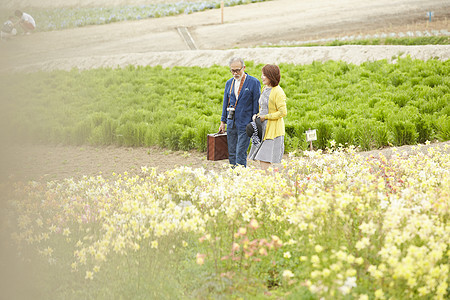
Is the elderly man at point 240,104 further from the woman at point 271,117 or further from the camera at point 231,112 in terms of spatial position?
the woman at point 271,117

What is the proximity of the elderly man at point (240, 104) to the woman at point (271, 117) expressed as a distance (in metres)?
0.24

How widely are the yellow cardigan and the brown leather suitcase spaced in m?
0.85

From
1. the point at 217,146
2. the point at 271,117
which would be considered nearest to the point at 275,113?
the point at 271,117

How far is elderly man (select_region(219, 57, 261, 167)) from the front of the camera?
650cm

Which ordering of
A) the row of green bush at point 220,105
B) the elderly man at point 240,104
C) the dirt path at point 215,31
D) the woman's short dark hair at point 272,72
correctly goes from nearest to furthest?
the woman's short dark hair at point 272,72 < the elderly man at point 240,104 < the row of green bush at point 220,105 < the dirt path at point 215,31

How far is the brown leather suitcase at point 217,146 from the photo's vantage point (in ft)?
22.8

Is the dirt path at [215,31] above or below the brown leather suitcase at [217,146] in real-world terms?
above

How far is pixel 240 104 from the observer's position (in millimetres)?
6570

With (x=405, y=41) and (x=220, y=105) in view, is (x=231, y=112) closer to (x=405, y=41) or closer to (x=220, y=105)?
(x=220, y=105)

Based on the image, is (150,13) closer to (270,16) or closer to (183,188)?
(270,16)

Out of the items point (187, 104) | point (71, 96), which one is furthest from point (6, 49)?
point (71, 96)

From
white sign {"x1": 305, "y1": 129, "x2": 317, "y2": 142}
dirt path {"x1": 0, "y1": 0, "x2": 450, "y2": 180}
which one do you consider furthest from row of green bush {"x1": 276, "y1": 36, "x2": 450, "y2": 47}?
white sign {"x1": 305, "y1": 129, "x2": 317, "y2": 142}

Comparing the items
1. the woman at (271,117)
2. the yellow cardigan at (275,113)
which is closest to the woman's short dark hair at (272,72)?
the woman at (271,117)

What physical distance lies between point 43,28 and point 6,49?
3301 cm
